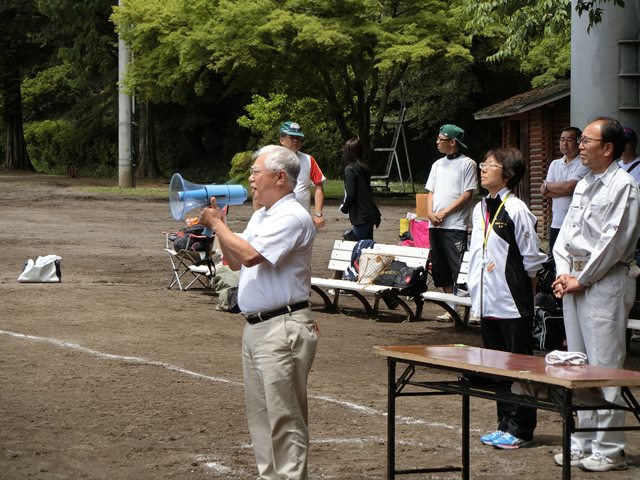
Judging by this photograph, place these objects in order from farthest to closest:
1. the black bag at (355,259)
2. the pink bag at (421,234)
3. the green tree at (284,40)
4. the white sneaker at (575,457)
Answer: the green tree at (284,40)
the pink bag at (421,234)
the black bag at (355,259)
the white sneaker at (575,457)

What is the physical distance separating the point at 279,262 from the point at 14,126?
56.9 meters

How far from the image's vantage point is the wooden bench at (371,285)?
13.6 meters

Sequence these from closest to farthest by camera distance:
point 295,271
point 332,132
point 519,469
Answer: point 295,271 < point 519,469 < point 332,132

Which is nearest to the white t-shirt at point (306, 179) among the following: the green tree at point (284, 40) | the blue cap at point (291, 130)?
the blue cap at point (291, 130)

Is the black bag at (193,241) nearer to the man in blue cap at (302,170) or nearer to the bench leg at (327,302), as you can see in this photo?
the bench leg at (327,302)

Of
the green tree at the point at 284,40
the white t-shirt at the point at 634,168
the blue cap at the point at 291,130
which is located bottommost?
the white t-shirt at the point at 634,168

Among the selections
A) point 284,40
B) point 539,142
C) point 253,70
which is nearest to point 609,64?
point 539,142

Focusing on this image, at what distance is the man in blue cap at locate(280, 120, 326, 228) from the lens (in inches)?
523

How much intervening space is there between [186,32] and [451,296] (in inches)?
916

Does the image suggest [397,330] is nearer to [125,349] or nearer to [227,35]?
[125,349]

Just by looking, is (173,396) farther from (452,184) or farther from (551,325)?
(452,184)

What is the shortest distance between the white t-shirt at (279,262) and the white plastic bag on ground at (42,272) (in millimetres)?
10957

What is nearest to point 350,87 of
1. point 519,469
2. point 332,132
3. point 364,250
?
point 332,132

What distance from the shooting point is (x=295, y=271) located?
19.7 feet
